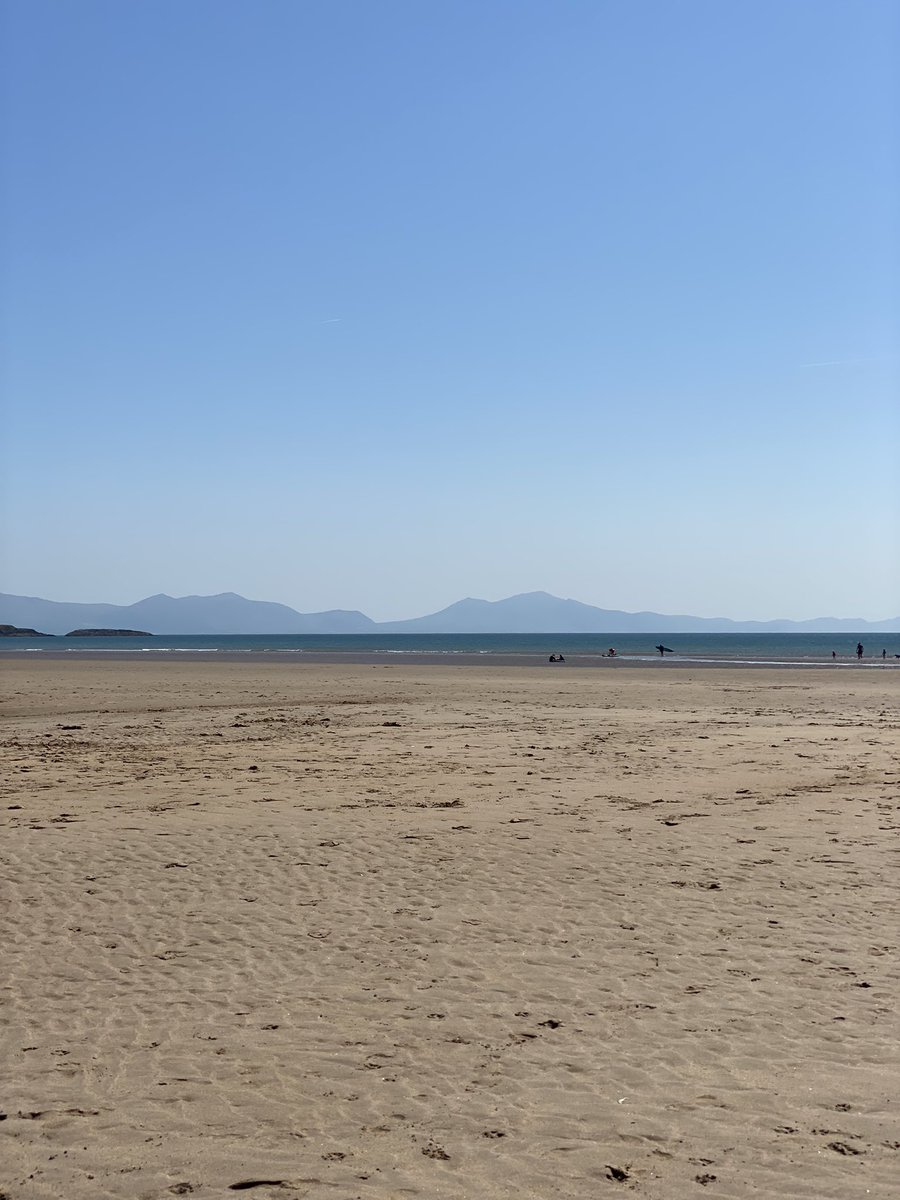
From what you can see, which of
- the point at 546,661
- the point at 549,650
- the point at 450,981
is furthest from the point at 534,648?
the point at 450,981

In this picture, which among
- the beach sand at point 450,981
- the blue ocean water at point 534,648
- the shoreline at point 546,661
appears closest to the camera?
the beach sand at point 450,981

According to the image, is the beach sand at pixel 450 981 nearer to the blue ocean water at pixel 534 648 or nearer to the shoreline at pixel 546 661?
the shoreline at pixel 546 661

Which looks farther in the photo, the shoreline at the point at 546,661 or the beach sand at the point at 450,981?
the shoreline at the point at 546,661

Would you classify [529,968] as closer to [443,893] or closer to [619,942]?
[619,942]

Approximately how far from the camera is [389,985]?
6.76m

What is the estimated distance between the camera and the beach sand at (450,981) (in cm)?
465

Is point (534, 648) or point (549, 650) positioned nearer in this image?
point (549, 650)

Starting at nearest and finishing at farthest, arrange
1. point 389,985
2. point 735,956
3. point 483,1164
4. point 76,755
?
point 483,1164 → point 389,985 → point 735,956 → point 76,755

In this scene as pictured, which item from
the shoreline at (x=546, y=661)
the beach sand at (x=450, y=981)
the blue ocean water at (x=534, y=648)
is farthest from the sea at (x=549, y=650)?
the beach sand at (x=450, y=981)

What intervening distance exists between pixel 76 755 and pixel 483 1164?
14.3m

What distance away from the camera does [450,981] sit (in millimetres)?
6809

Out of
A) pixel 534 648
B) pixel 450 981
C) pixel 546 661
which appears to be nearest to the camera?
pixel 450 981

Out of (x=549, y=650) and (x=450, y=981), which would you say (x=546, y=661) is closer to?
(x=549, y=650)

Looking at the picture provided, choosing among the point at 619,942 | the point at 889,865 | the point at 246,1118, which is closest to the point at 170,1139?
the point at 246,1118
